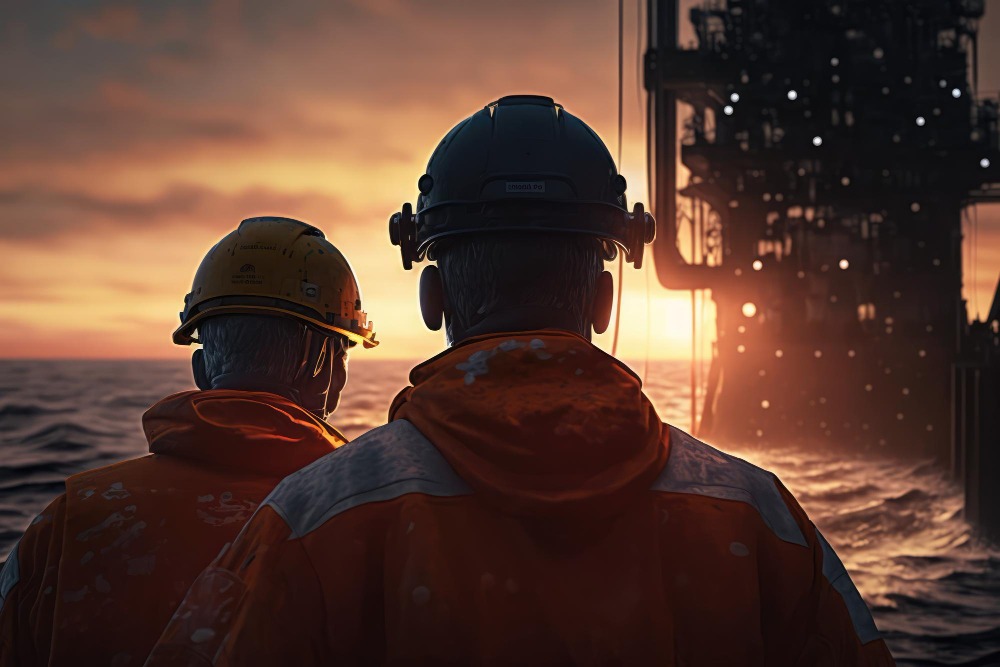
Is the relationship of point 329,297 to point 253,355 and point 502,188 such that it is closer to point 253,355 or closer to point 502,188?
point 253,355

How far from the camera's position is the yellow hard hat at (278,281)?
14.1 feet

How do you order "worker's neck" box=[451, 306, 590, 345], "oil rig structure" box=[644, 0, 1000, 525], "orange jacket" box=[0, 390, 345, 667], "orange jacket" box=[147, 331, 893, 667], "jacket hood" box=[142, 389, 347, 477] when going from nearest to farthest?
"orange jacket" box=[147, 331, 893, 667] → "worker's neck" box=[451, 306, 590, 345] → "orange jacket" box=[0, 390, 345, 667] → "jacket hood" box=[142, 389, 347, 477] → "oil rig structure" box=[644, 0, 1000, 525]

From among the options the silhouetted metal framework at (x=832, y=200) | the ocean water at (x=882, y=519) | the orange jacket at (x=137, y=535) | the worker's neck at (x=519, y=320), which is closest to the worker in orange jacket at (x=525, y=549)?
the worker's neck at (x=519, y=320)

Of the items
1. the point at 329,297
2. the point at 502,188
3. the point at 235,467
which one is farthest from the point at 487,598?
the point at 329,297

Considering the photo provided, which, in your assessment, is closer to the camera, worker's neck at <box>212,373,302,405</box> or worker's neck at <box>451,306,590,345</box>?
worker's neck at <box>451,306,590,345</box>

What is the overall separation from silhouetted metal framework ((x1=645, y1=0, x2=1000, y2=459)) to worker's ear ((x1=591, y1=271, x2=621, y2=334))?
31.8 meters

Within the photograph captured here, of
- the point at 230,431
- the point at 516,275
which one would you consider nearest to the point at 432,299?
the point at 516,275

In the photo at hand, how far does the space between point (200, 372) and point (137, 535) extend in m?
0.93

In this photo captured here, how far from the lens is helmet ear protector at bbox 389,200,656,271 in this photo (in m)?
2.33

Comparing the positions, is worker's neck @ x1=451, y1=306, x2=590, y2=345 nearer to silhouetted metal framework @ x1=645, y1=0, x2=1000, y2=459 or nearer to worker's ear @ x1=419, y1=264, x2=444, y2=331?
worker's ear @ x1=419, y1=264, x2=444, y2=331

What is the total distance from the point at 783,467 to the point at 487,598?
3421 cm

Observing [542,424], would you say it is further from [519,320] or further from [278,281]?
[278,281]

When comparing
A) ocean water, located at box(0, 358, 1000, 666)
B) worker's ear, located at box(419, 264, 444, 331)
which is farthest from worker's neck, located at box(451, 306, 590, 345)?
ocean water, located at box(0, 358, 1000, 666)

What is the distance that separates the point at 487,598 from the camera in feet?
5.78
